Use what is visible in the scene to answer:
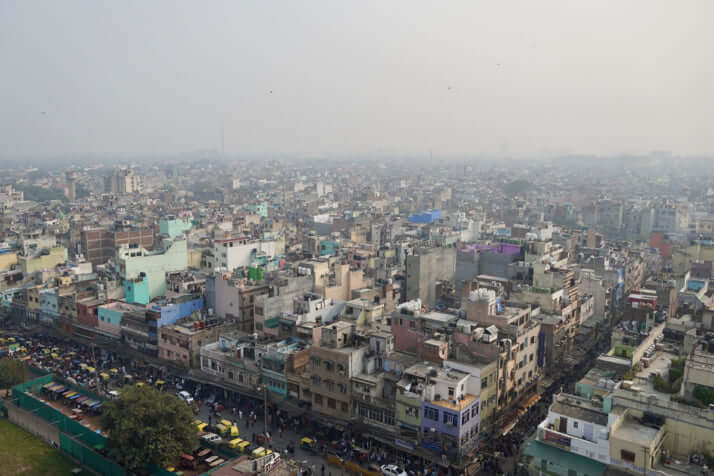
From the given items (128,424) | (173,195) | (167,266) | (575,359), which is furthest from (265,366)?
(173,195)

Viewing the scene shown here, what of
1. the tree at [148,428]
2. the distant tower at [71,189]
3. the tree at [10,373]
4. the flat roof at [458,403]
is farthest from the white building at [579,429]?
the distant tower at [71,189]

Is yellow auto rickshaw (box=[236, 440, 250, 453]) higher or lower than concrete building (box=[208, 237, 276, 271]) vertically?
lower

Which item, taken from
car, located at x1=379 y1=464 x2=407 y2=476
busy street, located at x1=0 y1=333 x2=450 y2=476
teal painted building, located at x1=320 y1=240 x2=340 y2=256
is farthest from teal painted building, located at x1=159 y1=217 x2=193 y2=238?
car, located at x1=379 y1=464 x2=407 y2=476

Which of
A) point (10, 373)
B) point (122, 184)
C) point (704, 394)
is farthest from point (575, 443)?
point (122, 184)

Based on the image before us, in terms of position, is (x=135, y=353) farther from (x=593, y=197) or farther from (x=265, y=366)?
(x=593, y=197)

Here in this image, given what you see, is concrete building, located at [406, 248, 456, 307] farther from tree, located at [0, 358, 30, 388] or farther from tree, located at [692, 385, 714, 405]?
tree, located at [0, 358, 30, 388]

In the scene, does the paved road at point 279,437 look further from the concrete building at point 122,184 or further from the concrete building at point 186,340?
the concrete building at point 122,184
